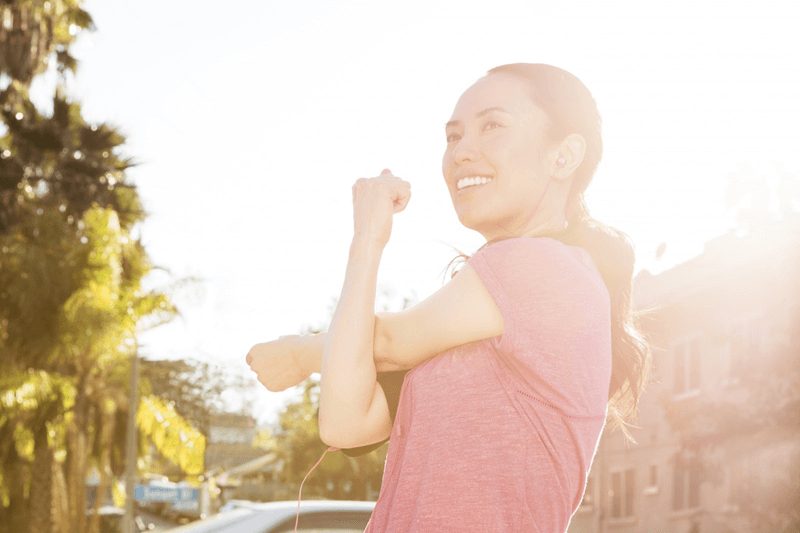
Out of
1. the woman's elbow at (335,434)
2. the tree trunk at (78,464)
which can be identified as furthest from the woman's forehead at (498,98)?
the tree trunk at (78,464)

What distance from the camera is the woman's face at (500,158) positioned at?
5.34ft

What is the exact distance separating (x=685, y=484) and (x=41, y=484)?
14791 millimetres

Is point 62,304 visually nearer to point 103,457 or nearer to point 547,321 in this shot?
point 103,457

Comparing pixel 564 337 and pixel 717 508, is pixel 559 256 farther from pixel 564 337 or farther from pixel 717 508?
pixel 717 508

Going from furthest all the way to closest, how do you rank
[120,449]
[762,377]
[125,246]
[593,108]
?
[120,449] < [125,246] < [762,377] < [593,108]

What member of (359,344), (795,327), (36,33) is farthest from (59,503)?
(359,344)

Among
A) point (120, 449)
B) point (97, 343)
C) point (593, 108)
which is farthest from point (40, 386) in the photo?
point (593, 108)

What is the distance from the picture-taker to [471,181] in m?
1.65

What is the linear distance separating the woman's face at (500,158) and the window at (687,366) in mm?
21533

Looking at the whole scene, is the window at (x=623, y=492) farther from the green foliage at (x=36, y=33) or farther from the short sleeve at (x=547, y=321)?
the short sleeve at (x=547, y=321)

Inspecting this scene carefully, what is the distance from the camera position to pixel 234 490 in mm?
68812

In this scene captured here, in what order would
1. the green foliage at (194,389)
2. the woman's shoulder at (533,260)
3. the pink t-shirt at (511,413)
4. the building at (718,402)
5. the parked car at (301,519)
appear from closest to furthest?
the pink t-shirt at (511,413)
the woman's shoulder at (533,260)
the parked car at (301,519)
the building at (718,402)
the green foliage at (194,389)

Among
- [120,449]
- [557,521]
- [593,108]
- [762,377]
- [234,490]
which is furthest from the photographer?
[234,490]

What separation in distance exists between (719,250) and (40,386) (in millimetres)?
15899
